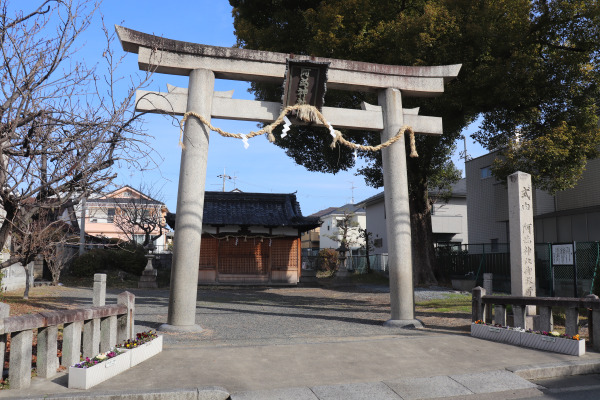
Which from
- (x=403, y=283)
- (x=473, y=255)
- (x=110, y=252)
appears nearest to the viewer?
(x=403, y=283)

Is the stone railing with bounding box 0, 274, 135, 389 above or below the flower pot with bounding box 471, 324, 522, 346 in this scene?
above

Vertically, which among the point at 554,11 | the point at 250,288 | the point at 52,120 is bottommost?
the point at 250,288

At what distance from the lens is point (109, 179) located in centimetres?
675

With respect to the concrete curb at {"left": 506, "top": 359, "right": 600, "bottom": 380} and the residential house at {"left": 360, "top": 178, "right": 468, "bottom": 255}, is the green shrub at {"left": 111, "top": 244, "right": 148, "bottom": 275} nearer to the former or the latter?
the residential house at {"left": 360, "top": 178, "right": 468, "bottom": 255}

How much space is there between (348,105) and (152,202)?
18933 mm

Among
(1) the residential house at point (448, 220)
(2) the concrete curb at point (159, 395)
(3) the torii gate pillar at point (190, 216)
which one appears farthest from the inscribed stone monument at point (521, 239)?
(1) the residential house at point (448, 220)

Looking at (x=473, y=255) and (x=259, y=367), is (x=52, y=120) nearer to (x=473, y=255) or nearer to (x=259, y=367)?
(x=259, y=367)

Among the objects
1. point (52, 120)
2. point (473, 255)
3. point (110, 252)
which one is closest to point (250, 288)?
point (110, 252)

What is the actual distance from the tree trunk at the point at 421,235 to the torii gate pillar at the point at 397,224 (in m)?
9.35

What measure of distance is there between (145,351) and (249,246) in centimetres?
1817

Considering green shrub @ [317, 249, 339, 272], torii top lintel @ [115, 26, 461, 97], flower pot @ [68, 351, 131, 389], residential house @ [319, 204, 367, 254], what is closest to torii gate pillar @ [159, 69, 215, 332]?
torii top lintel @ [115, 26, 461, 97]

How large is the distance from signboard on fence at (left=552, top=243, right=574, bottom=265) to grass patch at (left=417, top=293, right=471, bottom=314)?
2.83 meters

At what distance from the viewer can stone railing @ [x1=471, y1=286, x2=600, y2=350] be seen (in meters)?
7.25

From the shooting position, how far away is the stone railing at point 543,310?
23.8 feet
